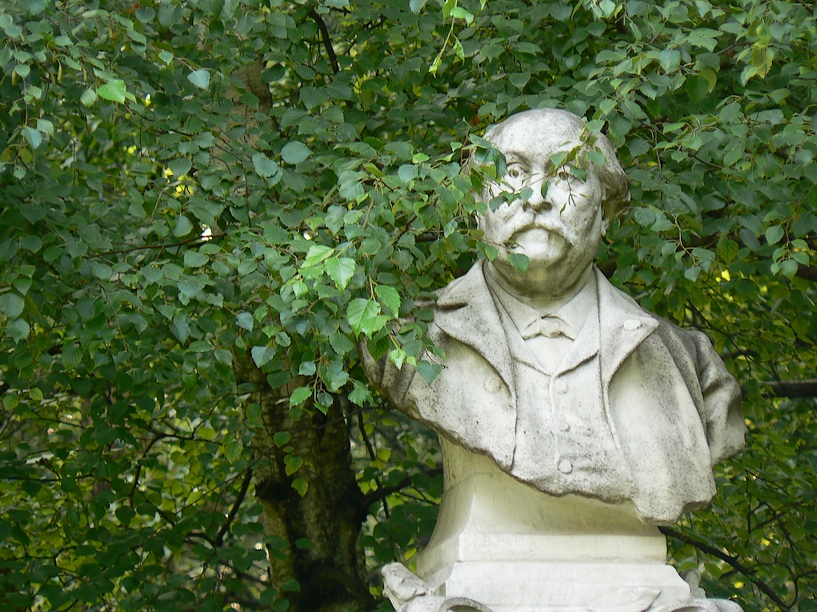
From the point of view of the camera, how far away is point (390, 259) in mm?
4273

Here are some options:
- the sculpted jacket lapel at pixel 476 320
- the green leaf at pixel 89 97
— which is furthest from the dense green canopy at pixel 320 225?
the sculpted jacket lapel at pixel 476 320

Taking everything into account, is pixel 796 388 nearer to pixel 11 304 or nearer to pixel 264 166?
pixel 264 166

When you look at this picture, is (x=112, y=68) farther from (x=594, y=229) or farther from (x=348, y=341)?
(x=594, y=229)

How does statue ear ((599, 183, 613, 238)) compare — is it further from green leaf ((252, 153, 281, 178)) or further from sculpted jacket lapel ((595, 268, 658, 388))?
green leaf ((252, 153, 281, 178))

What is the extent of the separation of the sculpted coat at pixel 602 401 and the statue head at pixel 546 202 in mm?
162

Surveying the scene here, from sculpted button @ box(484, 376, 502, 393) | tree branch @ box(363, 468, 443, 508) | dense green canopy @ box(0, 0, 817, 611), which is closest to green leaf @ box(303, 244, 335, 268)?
dense green canopy @ box(0, 0, 817, 611)

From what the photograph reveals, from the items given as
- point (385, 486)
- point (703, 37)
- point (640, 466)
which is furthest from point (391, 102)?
point (640, 466)

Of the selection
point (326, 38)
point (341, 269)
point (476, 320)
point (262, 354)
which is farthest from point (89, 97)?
point (326, 38)

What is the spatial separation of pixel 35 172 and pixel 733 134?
2.59 meters

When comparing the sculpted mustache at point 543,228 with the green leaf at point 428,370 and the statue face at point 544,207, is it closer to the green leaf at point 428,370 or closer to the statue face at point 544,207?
the statue face at point 544,207

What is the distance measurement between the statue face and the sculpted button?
0.35m

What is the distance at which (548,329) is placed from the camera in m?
4.26

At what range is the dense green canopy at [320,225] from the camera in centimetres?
435

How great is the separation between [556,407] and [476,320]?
1.22 feet
